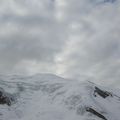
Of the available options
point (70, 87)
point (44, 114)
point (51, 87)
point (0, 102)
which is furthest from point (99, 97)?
point (0, 102)

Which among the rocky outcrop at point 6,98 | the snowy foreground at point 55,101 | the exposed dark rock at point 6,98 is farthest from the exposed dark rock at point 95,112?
the exposed dark rock at point 6,98

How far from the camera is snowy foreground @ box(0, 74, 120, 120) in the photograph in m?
48.5

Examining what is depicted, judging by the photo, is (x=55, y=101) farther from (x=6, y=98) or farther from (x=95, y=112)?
(x=95, y=112)

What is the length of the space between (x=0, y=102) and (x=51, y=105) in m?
8.70

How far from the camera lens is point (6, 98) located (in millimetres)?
53812

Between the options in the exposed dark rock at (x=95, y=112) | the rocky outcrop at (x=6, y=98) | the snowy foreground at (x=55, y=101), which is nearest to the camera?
the exposed dark rock at (x=95, y=112)

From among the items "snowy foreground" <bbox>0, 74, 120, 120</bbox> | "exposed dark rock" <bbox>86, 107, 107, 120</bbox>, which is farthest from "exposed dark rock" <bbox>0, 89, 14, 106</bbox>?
"exposed dark rock" <bbox>86, 107, 107, 120</bbox>

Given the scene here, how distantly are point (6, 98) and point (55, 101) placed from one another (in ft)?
28.4

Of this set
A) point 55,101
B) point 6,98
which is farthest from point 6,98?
point 55,101

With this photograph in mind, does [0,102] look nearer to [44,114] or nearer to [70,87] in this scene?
[44,114]

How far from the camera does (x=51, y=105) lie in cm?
5334

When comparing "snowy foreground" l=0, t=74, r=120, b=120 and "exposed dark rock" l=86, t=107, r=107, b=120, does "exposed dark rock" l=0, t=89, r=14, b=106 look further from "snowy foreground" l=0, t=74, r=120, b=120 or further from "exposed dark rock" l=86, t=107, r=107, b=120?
"exposed dark rock" l=86, t=107, r=107, b=120

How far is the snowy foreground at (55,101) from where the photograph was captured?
4850cm

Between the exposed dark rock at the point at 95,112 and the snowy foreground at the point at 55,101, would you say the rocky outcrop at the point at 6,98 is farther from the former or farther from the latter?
the exposed dark rock at the point at 95,112
